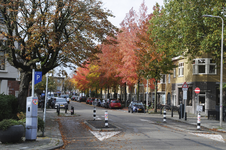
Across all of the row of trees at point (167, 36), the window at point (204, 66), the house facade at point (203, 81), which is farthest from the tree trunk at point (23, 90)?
the window at point (204, 66)

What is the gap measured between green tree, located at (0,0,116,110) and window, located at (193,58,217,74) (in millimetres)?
16822

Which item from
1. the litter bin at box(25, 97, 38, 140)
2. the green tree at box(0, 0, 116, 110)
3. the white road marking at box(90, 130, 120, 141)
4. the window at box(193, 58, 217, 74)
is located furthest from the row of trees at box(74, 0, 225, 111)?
the litter bin at box(25, 97, 38, 140)

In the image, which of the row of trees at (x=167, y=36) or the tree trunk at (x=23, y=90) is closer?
the tree trunk at (x=23, y=90)

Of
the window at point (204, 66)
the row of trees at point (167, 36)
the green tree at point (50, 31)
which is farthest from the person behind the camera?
the window at point (204, 66)

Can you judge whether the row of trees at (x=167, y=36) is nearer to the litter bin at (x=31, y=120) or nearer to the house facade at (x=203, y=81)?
the house facade at (x=203, y=81)

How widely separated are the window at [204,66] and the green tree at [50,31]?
16822 millimetres

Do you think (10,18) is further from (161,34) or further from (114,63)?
(114,63)

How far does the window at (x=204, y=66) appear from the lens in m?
32.2

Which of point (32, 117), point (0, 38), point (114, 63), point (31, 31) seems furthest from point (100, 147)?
point (114, 63)

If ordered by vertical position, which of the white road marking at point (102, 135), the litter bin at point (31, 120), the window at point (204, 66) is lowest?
the white road marking at point (102, 135)

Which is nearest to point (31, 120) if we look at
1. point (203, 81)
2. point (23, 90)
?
point (23, 90)

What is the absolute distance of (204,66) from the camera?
32719mm

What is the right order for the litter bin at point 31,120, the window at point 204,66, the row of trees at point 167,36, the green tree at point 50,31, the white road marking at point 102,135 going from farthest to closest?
the window at point 204,66 → the row of trees at point 167,36 → the green tree at point 50,31 → the white road marking at point 102,135 → the litter bin at point 31,120

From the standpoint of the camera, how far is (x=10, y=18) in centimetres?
1780
